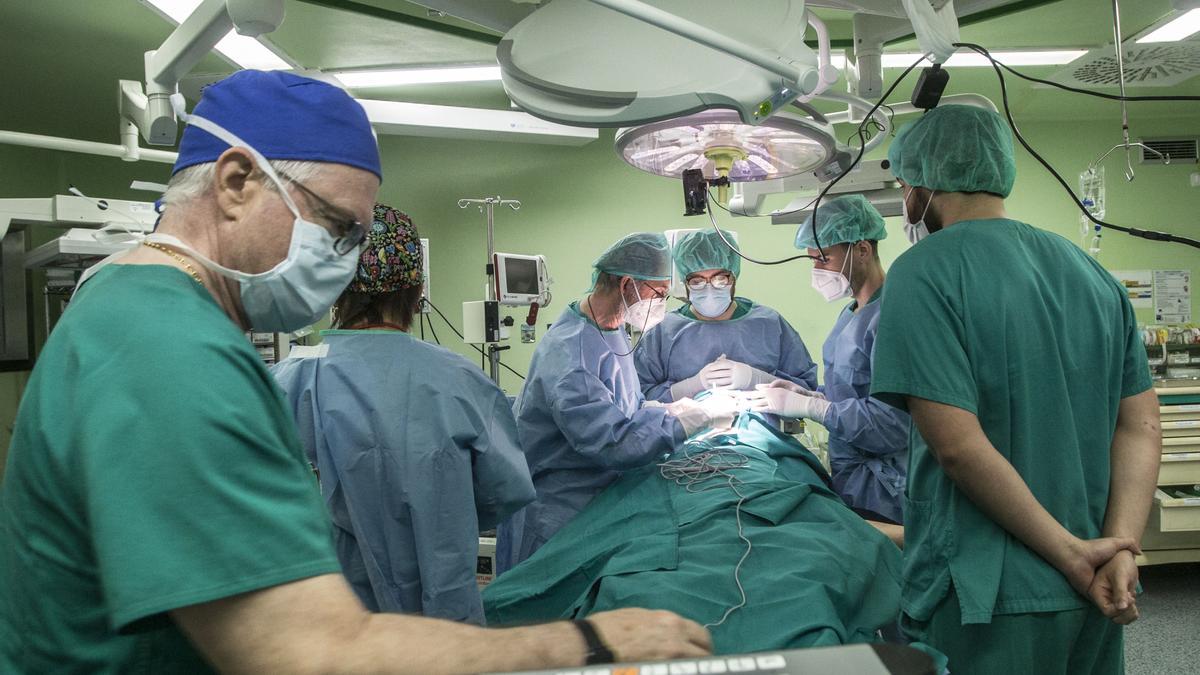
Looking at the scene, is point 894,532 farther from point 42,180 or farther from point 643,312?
point 42,180

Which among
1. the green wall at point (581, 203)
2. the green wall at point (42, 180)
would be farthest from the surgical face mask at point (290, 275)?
the green wall at point (42, 180)

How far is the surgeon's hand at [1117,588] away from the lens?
45.2 inches

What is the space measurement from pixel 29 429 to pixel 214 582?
244mm

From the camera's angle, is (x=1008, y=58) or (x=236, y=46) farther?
(x=1008, y=58)

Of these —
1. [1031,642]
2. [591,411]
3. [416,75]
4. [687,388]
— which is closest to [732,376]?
[687,388]

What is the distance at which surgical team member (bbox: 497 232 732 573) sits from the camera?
2164 millimetres

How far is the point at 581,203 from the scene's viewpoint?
15.1 ft

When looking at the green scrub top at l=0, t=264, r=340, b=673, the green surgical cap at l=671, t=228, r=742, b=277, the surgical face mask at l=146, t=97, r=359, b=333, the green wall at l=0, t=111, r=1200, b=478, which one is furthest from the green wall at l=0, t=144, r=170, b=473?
the green scrub top at l=0, t=264, r=340, b=673

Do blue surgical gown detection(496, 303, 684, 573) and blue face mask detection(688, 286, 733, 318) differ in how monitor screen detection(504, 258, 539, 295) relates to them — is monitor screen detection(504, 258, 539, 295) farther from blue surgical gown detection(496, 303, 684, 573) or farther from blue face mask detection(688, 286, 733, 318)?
blue surgical gown detection(496, 303, 684, 573)

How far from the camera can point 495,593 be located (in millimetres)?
1742

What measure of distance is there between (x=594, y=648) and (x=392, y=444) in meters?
0.94

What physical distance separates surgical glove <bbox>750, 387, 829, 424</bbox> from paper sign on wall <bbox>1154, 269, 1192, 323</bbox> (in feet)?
9.78

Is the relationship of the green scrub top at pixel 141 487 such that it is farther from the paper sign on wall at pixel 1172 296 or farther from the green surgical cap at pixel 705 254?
the paper sign on wall at pixel 1172 296

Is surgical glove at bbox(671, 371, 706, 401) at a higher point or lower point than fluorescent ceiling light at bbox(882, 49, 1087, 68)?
lower
